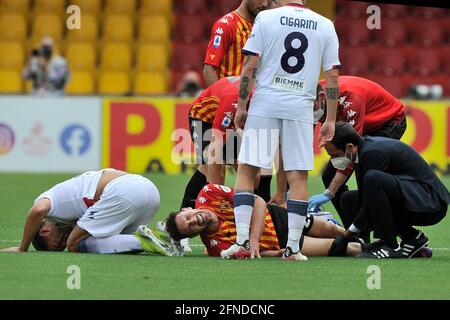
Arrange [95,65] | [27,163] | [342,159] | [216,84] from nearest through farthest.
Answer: [342,159], [216,84], [27,163], [95,65]

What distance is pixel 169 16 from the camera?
22.9 meters

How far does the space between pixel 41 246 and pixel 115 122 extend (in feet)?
30.7

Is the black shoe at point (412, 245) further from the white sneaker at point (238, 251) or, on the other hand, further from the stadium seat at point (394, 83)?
the stadium seat at point (394, 83)

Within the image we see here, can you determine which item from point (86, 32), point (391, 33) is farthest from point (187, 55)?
point (391, 33)

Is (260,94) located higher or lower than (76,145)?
higher

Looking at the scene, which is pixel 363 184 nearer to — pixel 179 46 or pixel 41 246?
pixel 41 246

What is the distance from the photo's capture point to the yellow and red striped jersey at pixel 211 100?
9586 mm

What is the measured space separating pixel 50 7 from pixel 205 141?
13071mm

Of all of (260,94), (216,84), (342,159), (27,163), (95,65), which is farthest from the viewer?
(95,65)

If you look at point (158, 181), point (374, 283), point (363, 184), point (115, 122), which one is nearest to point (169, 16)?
point (115, 122)

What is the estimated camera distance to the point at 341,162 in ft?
29.1

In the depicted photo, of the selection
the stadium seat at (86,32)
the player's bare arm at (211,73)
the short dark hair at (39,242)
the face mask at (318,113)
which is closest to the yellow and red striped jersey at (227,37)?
the player's bare arm at (211,73)

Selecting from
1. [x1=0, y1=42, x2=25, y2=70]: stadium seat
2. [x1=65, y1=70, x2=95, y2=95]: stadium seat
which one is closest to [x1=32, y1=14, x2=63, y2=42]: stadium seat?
[x1=0, y1=42, x2=25, y2=70]: stadium seat

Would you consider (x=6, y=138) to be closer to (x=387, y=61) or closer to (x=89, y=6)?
(x=89, y=6)
